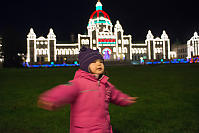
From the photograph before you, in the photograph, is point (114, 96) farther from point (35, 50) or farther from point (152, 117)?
point (35, 50)

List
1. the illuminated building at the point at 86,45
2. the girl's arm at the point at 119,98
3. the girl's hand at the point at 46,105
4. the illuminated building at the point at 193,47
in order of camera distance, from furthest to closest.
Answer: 1. the illuminated building at the point at 193,47
2. the illuminated building at the point at 86,45
3. the girl's arm at the point at 119,98
4. the girl's hand at the point at 46,105

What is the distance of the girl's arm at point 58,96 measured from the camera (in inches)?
81.7

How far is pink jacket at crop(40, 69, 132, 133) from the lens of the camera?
2232mm

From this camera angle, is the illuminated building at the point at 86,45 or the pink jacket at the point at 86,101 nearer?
the pink jacket at the point at 86,101

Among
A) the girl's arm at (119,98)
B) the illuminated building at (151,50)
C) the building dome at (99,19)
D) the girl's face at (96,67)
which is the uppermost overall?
the building dome at (99,19)

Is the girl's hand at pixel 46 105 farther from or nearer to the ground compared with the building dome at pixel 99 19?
nearer to the ground

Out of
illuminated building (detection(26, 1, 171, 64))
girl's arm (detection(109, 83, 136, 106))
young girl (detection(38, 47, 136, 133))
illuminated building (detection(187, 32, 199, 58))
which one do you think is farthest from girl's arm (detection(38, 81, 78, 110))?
illuminated building (detection(187, 32, 199, 58))

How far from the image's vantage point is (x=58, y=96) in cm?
214

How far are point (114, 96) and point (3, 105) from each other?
224 inches

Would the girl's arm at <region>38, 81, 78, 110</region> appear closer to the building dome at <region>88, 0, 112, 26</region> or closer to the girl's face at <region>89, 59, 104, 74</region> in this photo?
the girl's face at <region>89, 59, 104, 74</region>

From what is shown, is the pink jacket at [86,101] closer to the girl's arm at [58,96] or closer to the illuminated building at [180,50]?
the girl's arm at [58,96]

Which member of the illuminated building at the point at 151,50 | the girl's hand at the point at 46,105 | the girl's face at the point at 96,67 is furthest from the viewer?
the illuminated building at the point at 151,50

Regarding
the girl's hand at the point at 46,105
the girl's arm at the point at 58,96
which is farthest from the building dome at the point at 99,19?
the girl's hand at the point at 46,105

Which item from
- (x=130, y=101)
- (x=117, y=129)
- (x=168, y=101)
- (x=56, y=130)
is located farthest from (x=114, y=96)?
(x=168, y=101)
